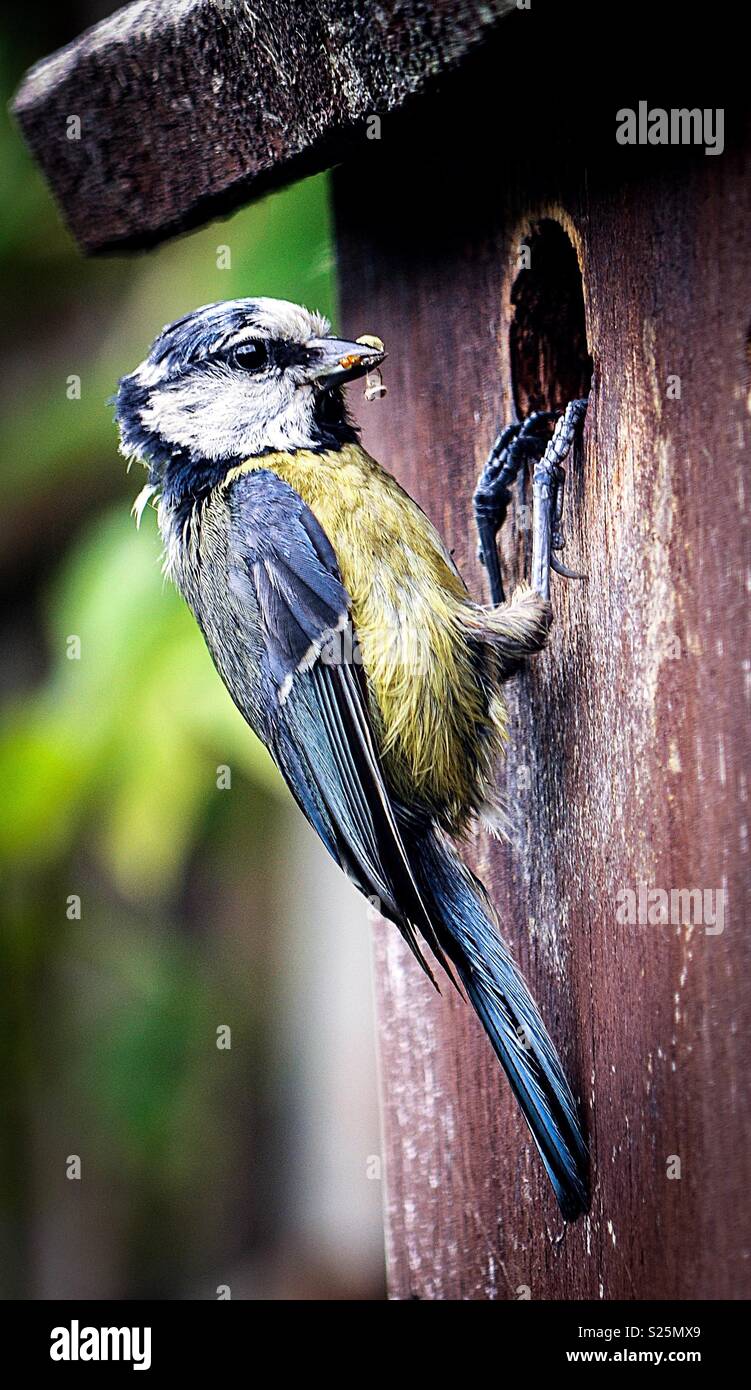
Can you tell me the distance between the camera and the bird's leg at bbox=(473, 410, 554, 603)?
195 cm

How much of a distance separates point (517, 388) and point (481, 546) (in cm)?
22

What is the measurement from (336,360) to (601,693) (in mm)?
600

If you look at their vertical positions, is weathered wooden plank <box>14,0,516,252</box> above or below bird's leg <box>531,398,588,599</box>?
above

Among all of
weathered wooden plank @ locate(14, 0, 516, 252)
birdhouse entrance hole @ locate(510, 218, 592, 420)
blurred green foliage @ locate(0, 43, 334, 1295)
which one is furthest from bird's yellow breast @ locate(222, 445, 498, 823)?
blurred green foliage @ locate(0, 43, 334, 1295)

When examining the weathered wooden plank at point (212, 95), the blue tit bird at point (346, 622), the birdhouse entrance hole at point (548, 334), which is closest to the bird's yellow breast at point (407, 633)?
the blue tit bird at point (346, 622)

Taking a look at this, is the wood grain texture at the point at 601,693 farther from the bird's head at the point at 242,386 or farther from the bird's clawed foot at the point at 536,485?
the bird's head at the point at 242,386

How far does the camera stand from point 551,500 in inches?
73.9

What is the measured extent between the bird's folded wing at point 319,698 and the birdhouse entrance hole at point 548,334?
35 cm

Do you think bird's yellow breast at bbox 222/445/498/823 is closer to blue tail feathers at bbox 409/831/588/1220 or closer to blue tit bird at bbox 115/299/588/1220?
blue tit bird at bbox 115/299/588/1220

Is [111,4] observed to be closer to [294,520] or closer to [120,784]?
[120,784]

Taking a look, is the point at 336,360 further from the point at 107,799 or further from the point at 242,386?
the point at 107,799

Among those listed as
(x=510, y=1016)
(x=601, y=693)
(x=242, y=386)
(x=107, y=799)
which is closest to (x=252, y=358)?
(x=242, y=386)

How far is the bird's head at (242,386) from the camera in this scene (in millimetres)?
2041

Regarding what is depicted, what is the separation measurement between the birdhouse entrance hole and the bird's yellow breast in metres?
0.23
